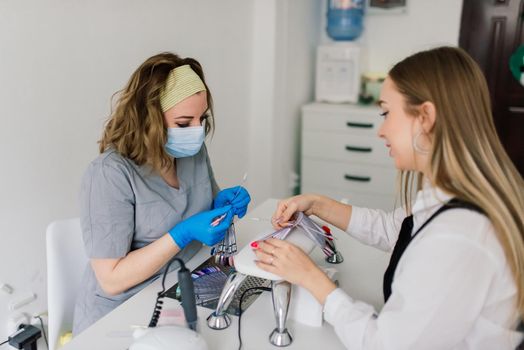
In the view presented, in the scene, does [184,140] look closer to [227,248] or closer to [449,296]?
[227,248]

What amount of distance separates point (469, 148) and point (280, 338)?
0.55m

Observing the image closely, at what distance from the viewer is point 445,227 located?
884mm

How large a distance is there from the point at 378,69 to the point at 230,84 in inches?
55.3

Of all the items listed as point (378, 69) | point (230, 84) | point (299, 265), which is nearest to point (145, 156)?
point (299, 265)

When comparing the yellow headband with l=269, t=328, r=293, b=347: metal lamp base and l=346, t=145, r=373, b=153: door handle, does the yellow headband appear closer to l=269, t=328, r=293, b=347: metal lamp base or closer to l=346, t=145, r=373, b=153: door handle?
l=269, t=328, r=293, b=347: metal lamp base

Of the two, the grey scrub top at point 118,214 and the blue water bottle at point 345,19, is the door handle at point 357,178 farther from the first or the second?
the grey scrub top at point 118,214

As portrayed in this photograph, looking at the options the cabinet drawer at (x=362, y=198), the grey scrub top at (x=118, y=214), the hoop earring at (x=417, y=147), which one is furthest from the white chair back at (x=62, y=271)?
the cabinet drawer at (x=362, y=198)

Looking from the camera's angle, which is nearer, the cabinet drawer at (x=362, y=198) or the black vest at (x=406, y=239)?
the black vest at (x=406, y=239)

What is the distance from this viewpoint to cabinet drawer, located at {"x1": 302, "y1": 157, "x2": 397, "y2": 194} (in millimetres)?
3428

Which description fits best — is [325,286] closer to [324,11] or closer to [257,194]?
[257,194]

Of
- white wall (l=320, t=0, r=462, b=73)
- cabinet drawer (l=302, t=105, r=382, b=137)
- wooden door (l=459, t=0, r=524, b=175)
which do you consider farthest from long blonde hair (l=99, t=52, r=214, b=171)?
wooden door (l=459, t=0, r=524, b=175)

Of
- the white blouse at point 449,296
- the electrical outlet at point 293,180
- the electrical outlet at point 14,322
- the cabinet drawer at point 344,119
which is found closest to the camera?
the white blouse at point 449,296

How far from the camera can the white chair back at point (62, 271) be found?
137 centimetres

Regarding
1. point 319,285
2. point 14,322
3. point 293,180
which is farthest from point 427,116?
point 293,180
